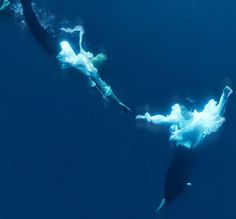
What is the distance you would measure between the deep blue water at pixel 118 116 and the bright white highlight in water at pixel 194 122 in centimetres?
195

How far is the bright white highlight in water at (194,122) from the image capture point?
853 centimetres

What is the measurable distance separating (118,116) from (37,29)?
348 cm

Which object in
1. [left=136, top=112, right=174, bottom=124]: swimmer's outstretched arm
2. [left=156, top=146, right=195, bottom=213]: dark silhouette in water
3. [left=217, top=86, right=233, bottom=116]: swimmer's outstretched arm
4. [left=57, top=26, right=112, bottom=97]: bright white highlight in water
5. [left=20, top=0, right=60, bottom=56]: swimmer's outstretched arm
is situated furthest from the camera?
[left=156, top=146, right=195, bottom=213]: dark silhouette in water

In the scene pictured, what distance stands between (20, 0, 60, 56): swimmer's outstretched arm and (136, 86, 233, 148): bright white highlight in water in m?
2.14

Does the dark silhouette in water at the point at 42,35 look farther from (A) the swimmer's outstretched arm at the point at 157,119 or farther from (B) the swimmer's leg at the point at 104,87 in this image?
(A) the swimmer's outstretched arm at the point at 157,119

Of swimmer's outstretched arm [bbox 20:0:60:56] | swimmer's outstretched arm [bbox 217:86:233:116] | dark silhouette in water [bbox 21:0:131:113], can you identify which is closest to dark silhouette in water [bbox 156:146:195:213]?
swimmer's outstretched arm [bbox 217:86:233:116]

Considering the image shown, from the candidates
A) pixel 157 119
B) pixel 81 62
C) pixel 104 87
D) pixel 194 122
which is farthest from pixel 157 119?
pixel 81 62

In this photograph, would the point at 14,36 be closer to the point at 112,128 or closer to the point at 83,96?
the point at 83,96

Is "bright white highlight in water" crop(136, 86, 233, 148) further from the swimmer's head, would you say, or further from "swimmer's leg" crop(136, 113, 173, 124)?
the swimmer's head

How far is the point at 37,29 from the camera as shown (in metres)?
8.54

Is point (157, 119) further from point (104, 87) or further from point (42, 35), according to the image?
point (42, 35)

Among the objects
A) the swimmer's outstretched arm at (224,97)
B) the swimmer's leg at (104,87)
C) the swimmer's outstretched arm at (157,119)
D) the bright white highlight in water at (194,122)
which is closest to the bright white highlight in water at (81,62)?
the swimmer's leg at (104,87)

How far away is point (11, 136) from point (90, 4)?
3.89 m

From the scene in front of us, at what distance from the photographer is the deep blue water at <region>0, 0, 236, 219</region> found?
10.6 meters
